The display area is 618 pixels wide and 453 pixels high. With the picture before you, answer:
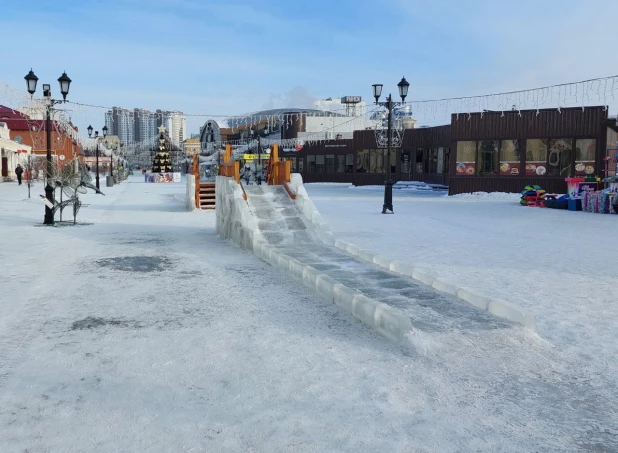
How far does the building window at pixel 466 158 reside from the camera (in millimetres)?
29531

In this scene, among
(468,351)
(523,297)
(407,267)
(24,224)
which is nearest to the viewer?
(468,351)

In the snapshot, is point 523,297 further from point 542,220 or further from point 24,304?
point 542,220

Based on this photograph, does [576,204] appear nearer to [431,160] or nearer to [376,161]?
[431,160]

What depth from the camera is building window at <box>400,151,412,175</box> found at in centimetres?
4138

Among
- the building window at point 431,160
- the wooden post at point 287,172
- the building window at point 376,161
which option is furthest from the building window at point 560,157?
the wooden post at point 287,172

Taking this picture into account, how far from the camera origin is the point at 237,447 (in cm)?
317

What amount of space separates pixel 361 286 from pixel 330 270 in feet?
3.43

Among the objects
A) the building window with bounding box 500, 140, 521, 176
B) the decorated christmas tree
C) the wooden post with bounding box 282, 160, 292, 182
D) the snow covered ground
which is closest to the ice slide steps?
the snow covered ground

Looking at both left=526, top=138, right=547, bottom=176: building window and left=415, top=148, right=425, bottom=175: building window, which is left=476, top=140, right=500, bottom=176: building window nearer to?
left=526, top=138, right=547, bottom=176: building window

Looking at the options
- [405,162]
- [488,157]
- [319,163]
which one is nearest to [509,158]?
[488,157]

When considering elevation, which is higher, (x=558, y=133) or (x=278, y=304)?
(x=558, y=133)

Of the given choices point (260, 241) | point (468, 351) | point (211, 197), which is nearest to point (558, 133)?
point (211, 197)

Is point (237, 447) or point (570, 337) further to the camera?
point (570, 337)

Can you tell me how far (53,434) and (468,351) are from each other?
3279mm
